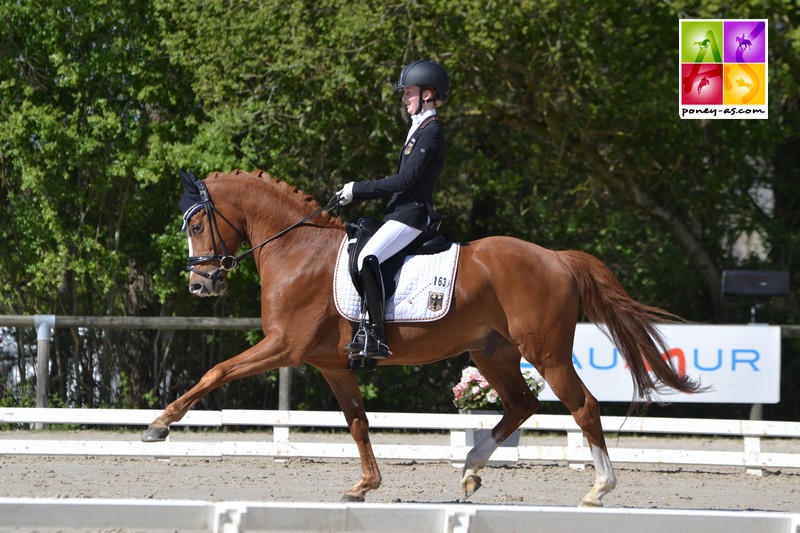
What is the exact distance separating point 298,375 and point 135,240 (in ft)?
8.36

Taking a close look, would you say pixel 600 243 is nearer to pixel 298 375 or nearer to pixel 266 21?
pixel 298 375

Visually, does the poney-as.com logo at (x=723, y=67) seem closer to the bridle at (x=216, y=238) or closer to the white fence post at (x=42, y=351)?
the bridle at (x=216, y=238)

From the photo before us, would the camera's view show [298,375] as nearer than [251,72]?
No

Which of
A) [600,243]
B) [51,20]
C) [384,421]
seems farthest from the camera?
[600,243]

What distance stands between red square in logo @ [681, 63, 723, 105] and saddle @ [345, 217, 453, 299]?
5.91 m

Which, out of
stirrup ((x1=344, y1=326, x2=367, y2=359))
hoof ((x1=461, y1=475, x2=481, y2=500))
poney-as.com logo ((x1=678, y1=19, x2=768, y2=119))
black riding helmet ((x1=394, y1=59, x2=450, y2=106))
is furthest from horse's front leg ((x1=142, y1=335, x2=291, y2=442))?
poney-as.com logo ((x1=678, y1=19, x2=768, y2=119))

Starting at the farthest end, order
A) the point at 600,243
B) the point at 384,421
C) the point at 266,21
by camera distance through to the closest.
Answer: the point at 600,243 → the point at 266,21 → the point at 384,421

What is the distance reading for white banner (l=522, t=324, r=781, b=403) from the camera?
10219 millimetres

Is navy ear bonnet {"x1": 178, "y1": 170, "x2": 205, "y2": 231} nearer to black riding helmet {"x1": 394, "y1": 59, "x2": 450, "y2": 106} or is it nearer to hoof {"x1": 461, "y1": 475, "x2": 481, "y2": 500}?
black riding helmet {"x1": 394, "y1": 59, "x2": 450, "y2": 106}

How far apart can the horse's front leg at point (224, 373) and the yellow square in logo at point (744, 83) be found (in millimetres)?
6941

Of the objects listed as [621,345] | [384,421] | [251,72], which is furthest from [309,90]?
[621,345]

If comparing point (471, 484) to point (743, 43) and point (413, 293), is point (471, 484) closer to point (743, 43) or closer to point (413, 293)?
point (413, 293)

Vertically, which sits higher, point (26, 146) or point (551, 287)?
point (26, 146)

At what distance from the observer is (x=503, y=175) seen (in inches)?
503
